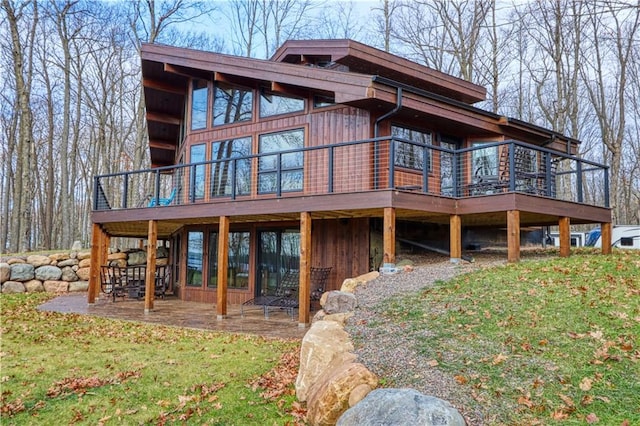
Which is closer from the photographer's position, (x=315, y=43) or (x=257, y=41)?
(x=315, y=43)

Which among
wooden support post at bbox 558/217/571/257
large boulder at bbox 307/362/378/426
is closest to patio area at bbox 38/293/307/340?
large boulder at bbox 307/362/378/426

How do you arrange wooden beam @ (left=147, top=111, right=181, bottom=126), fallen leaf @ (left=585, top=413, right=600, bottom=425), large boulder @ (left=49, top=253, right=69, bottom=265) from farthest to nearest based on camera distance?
wooden beam @ (left=147, top=111, right=181, bottom=126) < large boulder @ (left=49, top=253, right=69, bottom=265) < fallen leaf @ (left=585, top=413, right=600, bottom=425)

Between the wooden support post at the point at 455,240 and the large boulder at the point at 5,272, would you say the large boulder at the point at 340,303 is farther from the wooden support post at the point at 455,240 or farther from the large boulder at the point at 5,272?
the large boulder at the point at 5,272

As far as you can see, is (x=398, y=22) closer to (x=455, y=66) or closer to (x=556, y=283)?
(x=455, y=66)

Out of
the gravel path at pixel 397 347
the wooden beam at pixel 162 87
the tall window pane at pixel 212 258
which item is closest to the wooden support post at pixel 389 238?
the gravel path at pixel 397 347

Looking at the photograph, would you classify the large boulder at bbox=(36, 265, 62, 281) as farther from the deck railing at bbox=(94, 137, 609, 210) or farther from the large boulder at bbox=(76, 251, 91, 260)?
the deck railing at bbox=(94, 137, 609, 210)

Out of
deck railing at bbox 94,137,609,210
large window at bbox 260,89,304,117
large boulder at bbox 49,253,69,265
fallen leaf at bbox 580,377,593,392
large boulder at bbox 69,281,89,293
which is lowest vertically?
large boulder at bbox 69,281,89,293

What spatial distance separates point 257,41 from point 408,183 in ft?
60.9

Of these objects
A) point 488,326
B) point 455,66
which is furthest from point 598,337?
point 455,66

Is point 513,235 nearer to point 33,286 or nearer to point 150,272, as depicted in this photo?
point 150,272

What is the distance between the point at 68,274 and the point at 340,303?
39.8ft

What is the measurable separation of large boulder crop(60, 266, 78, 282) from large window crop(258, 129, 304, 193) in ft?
26.7

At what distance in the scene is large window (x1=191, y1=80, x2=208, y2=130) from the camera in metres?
12.5

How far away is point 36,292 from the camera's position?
1386 cm
